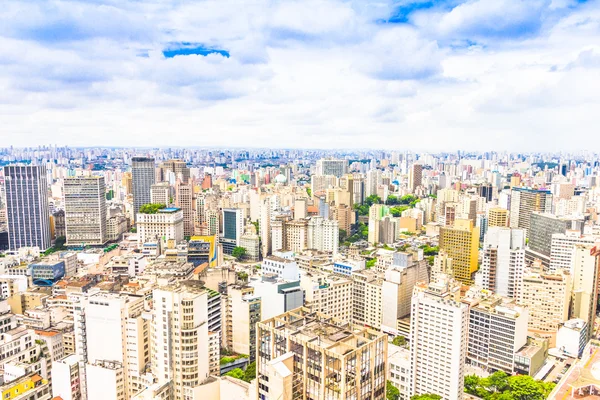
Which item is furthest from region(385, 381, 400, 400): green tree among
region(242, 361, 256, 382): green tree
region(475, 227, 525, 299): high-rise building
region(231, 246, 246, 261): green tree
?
region(231, 246, 246, 261): green tree

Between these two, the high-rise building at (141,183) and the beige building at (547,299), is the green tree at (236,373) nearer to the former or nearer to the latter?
the beige building at (547,299)

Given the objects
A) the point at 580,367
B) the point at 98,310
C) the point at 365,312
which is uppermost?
the point at 580,367

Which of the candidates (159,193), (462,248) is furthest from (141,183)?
(462,248)

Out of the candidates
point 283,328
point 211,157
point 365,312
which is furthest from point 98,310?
point 211,157

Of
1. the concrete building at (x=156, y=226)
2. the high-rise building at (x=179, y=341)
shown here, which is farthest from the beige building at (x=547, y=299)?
the concrete building at (x=156, y=226)

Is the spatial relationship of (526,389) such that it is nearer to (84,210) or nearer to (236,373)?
(236,373)

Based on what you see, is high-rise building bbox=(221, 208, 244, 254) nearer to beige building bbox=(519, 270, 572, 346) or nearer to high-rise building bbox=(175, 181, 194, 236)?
high-rise building bbox=(175, 181, 194, 236)

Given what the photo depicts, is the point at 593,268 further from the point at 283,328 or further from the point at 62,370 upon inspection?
→ the point at 62,370
